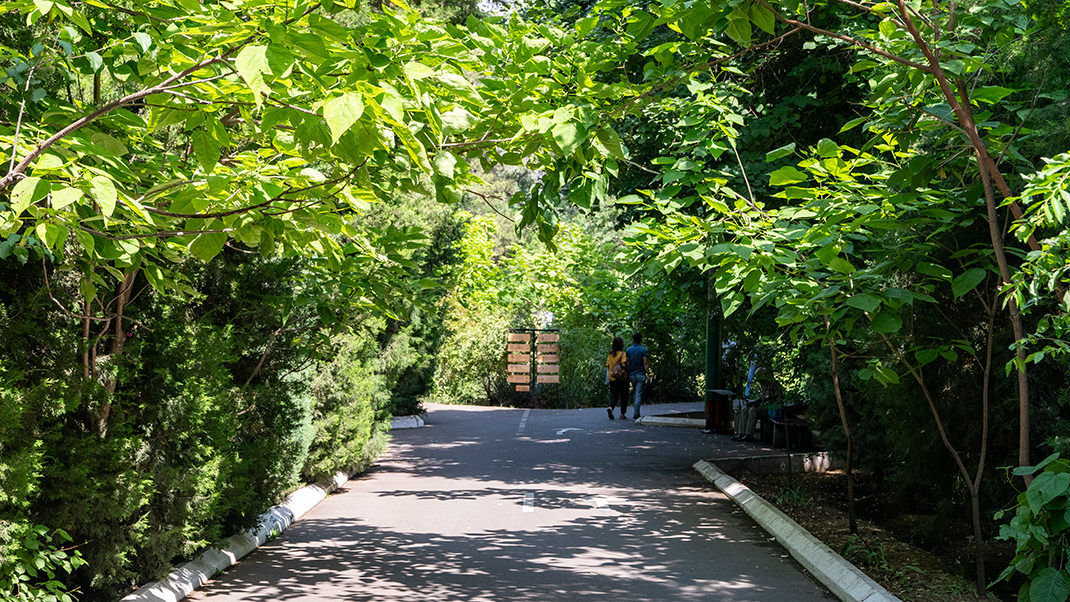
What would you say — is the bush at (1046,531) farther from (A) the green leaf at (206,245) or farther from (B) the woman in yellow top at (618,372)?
(B) the woman in yellow top at (618,372)

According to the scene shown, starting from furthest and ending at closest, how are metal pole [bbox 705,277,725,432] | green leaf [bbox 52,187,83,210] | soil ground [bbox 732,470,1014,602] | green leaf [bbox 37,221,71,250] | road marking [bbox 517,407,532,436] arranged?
road marking [bbox 517,407,532,436] < metal pole [bbox 705,277,725,432] < soil ground [bbox 732,470,1014,602] < green leaf [bbox 37,221,71,250] < green leaf [bbox 52,187,83,210]

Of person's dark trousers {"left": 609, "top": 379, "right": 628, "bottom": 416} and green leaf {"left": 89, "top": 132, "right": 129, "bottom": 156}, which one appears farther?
person's dark trousers {"left": 609, "top": 379, "right": 628, "bottom": 416}

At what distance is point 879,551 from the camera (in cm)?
851

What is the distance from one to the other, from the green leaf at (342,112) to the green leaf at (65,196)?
95 cm

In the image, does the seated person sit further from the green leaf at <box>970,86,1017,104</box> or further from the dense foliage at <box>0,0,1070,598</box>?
the green leaf at <box>970,86,1017,104</box>

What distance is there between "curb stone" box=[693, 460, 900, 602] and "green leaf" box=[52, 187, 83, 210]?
6010 millimetres

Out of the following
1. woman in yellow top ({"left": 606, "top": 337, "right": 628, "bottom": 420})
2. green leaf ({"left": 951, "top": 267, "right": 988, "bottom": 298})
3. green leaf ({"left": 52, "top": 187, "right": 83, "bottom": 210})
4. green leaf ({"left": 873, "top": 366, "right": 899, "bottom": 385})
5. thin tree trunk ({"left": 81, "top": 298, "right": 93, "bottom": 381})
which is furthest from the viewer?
woman in yellow top ({"left": 606, "top": 337, "right": 628, "bottom": 420})

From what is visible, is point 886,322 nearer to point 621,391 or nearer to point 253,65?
point 253,65

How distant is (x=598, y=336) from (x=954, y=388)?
2428cm

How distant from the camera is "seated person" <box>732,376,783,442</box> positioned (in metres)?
18.4

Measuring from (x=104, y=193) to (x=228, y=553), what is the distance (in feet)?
19.8

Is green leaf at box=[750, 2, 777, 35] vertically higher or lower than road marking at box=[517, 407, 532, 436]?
higher

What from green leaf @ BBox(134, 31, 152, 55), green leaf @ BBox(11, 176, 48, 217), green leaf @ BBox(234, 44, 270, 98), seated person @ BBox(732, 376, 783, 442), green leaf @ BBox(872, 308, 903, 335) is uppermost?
green leaf @ BBox(134, 31, 152, 55)

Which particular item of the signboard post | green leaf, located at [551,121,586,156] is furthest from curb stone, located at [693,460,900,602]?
the signboard post
